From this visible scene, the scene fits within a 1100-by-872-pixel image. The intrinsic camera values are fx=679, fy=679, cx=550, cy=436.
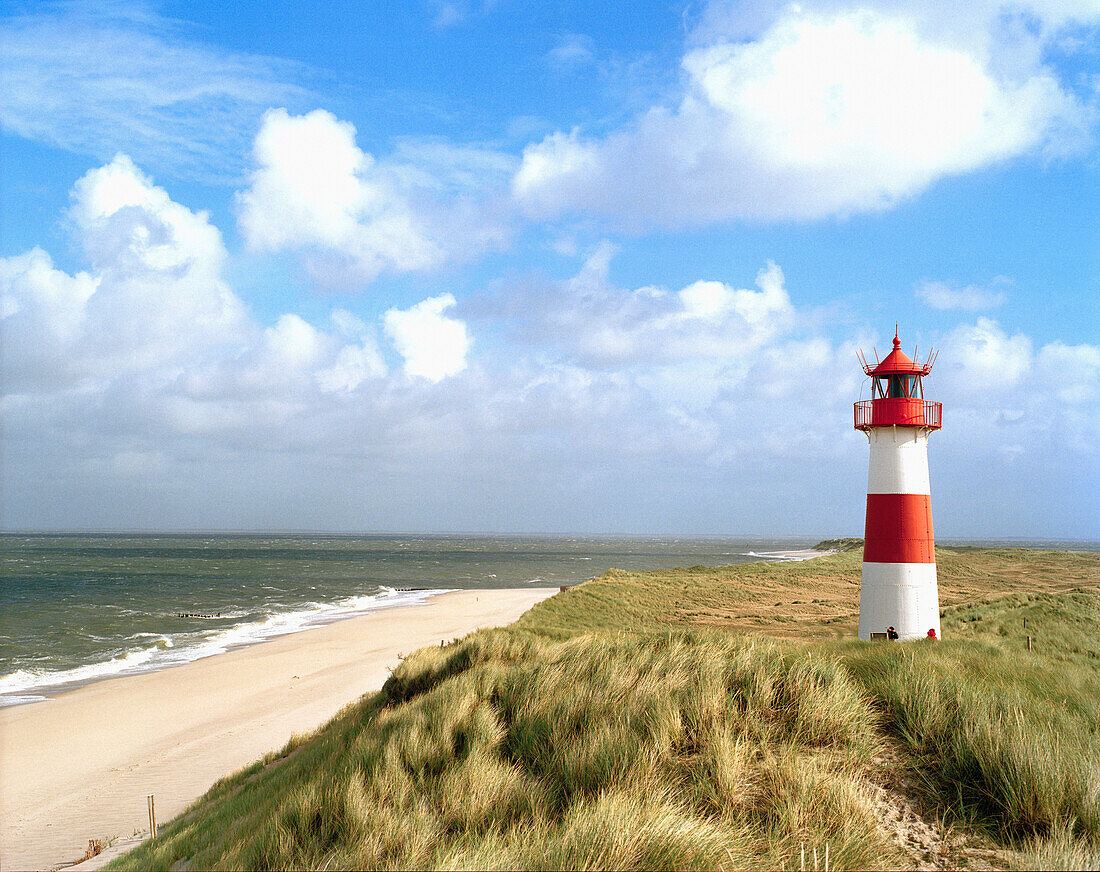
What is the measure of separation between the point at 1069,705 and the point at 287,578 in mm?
65024

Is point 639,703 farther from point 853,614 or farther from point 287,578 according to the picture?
point 287,578

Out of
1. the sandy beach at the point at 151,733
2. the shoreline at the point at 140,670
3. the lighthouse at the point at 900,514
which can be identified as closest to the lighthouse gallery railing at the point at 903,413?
the lighthouse at the point at 900,514

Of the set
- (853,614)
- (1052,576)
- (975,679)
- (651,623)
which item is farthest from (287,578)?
(975,679)

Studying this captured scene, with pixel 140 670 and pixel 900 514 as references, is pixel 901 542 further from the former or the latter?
pixel 140 670

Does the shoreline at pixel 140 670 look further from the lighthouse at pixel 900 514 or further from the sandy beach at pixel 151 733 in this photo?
the lighthouse at pixel 900 514

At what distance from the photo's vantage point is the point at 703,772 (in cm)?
483

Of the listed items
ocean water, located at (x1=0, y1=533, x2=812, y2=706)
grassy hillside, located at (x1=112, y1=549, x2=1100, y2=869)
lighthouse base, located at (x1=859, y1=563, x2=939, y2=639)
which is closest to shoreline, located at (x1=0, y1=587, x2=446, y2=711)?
ocean water, located at (x1=0, y1=533, x2=812, y2=706)

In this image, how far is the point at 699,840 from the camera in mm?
4027

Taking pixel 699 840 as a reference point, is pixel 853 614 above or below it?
below

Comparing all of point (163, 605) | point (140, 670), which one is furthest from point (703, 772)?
point (163, 605)

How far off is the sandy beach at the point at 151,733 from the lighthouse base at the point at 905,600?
41.1 ft

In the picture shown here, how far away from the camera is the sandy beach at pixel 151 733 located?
38.2ft

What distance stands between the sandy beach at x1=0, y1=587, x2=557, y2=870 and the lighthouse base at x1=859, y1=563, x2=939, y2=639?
12.5m

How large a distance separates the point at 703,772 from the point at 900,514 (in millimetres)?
9211
